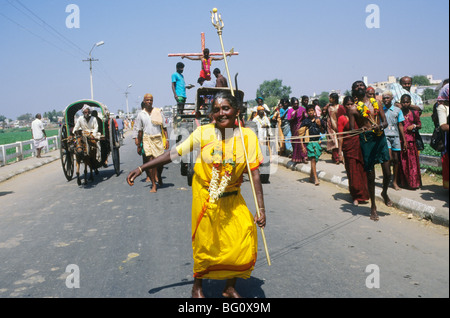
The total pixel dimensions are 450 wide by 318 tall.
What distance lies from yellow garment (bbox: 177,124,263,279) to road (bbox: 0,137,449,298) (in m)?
0.49

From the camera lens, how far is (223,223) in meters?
3.43

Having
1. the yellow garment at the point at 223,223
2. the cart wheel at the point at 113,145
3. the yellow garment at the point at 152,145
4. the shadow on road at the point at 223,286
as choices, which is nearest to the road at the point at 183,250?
the shadow on road at the point at 223,286

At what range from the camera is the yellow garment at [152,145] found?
9406 millimetres

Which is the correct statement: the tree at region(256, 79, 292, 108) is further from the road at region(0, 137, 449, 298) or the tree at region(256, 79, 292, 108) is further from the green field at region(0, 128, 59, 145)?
the road at region(0, 137, 449, 298)

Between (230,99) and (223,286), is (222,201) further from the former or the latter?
(223,286)

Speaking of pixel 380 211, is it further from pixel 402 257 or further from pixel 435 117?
pixel 402 257

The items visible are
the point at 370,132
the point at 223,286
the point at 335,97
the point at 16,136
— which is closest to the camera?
the point at 223,286

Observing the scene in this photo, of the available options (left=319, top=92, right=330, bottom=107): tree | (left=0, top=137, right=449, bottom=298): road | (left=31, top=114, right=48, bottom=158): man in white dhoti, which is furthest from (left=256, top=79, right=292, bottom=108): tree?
(left=0, top=137, right=449, bottom=298): road

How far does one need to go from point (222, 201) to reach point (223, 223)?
188mm

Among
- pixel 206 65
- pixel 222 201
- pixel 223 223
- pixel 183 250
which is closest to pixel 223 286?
pixel 223 223

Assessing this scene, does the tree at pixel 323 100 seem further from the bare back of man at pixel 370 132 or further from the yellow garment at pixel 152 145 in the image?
the bare back of man at pixel 370 132

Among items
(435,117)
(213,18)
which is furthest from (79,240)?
(435,117)

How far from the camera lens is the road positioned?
3838mm
